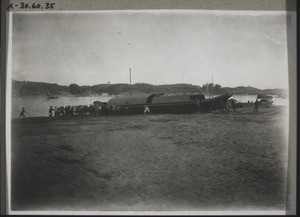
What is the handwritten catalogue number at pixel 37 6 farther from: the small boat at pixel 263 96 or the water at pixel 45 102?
the small boat at pixel 263 96

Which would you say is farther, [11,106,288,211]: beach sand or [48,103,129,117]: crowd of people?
[48,103,129,117]: crowd of people

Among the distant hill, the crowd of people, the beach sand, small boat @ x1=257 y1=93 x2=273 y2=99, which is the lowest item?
the beach sand

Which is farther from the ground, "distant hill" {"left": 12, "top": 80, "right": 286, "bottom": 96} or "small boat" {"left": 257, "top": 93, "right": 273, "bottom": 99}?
"distant hill" {"left": 12, "top": 80, "right": 286, "bottom": 96}

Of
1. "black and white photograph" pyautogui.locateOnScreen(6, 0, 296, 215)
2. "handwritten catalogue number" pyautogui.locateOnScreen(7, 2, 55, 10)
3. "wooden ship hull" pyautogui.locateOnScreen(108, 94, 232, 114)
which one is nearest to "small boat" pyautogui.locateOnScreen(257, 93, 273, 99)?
"black and white photograph" pyautogui.locateOnScreen(6, 0, 296, 215)

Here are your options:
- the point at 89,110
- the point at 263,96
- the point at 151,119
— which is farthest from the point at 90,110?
the point at 263,96

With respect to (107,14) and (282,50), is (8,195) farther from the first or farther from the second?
(282,50)

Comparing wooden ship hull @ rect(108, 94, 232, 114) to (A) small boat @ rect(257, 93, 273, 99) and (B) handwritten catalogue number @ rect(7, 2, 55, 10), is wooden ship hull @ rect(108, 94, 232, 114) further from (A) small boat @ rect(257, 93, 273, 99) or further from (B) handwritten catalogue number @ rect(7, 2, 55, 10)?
(B) handwritten catalogue number @ rect(7, 2, 55, 10)

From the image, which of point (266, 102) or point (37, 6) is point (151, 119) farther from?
point (37, 6)
